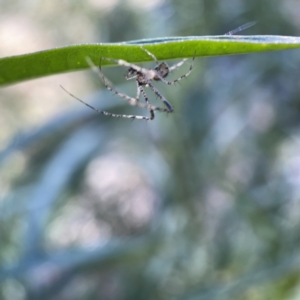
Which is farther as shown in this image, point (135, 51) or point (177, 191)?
point (177, 191)

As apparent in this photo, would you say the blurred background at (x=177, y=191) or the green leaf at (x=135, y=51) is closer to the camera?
the green leaf at (x=135, y=51)

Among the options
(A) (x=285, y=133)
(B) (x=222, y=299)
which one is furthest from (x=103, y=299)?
(A) (x=285, y=133)

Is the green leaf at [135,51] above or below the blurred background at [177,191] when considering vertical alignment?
below

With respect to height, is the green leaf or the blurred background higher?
the blurred background

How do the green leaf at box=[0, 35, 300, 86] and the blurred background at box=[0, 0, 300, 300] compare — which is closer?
the green leaf at box=[0, 35, 300, 86]

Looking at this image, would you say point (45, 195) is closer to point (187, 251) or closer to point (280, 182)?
point (187, 251)
